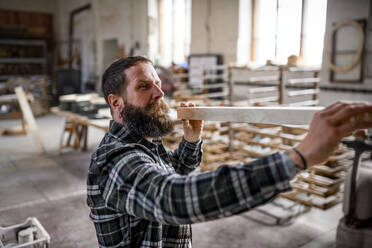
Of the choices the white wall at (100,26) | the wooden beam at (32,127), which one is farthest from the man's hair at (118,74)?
the white wall at (100,26)

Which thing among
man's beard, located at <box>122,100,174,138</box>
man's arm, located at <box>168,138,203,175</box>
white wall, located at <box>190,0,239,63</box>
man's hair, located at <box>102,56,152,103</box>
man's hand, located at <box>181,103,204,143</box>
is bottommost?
man's arm, located at <box>168,138,203,175</box>

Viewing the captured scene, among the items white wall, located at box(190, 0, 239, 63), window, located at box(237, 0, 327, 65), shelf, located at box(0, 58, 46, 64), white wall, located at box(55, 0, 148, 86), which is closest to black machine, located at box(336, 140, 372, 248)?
window, located at box(237, 0, 327, 65)

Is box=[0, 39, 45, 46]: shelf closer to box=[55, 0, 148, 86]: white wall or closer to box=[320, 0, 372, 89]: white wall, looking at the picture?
box=[55, 0, 148, 86]: white wall

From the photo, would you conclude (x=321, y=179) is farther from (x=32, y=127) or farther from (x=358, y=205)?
(x=32, y=127)

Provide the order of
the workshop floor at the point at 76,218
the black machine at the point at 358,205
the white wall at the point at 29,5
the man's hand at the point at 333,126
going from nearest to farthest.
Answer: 1. the man's hand at the point at 333,126
2. the black machine at the point at 358,205
3. the workshop floor at the point at 76,218
4. the white wall at the point at 29,5

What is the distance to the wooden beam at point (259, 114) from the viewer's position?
3.23 ft

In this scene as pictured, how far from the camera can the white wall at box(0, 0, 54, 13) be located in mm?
15469

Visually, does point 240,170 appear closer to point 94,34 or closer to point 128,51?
point 128,51

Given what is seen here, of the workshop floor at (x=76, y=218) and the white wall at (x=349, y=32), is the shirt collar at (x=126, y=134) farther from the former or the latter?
the white wall at (x=349, y=32)

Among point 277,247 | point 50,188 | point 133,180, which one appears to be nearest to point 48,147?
point 50,188

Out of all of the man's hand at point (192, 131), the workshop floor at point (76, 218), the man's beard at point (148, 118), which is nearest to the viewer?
the man's beard at point (148, 118)

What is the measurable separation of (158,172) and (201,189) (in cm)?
18

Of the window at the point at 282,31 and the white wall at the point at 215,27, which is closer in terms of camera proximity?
the window at the point at 282,31

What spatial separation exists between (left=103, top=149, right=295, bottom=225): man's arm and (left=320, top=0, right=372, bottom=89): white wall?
16.4 feet
